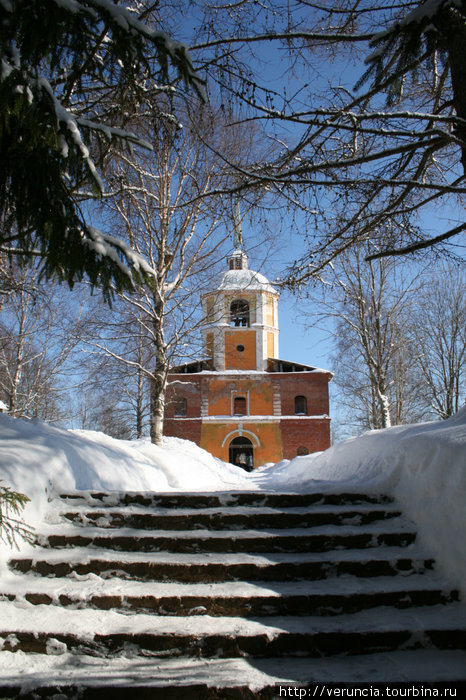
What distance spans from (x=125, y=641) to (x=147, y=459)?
3850 millimetres

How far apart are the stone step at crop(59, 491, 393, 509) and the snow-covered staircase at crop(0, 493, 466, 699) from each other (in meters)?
0.30

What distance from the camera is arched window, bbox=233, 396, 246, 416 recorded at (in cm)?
2927

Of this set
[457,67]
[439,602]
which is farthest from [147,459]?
[457,67]

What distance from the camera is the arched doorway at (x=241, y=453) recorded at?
2950cm

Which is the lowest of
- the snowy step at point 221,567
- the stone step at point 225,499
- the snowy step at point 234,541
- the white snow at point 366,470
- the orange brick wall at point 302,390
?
the snowy step at point 221,567

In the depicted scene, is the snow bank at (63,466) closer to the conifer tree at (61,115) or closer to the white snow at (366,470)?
the white snow at (366,470)

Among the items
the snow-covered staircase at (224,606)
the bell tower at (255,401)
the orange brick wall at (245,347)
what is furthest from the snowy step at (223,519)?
the orange brick wall at (245,347)

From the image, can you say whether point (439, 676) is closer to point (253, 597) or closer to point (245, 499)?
point (253, 597)

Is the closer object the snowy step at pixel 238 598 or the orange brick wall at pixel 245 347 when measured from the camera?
the snowy step at pixel 238 598

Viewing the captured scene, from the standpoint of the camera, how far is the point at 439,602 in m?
2.76

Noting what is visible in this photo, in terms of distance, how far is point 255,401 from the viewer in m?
28.9

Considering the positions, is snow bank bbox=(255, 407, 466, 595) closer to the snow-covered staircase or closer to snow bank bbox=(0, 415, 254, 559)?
the snow-covered staircase

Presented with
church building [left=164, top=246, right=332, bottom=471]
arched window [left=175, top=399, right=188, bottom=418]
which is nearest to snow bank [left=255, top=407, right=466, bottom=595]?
church building [left=164, top=246, right=332, bottom=471]

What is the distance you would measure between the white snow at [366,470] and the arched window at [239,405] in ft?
76.3
